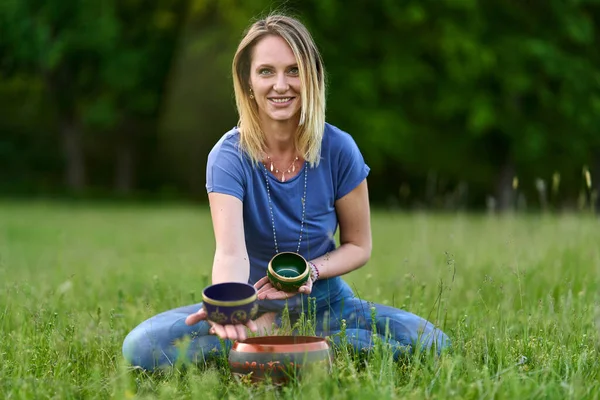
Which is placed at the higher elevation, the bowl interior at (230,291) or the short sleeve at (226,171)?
the short sleeve at (226,171)

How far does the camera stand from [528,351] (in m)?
3.44

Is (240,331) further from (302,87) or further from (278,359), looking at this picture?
(302,87)

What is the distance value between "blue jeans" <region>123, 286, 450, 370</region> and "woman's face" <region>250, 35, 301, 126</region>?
84 cm

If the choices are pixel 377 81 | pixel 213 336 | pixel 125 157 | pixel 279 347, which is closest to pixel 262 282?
pixel 213 336

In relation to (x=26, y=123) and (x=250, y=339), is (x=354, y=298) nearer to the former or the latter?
(x=250, y=339)

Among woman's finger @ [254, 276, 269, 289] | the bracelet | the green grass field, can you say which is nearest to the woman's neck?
the bracelet

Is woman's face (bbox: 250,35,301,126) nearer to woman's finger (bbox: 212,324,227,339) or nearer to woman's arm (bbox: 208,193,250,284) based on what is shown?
woman's arm (bbox: 208,193,250,284)

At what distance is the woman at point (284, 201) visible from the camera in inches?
137

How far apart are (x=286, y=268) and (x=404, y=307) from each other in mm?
964

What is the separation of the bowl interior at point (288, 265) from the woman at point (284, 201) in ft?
0.23

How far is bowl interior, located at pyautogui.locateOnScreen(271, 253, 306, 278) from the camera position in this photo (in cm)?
335

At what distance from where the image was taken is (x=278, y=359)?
295 cm

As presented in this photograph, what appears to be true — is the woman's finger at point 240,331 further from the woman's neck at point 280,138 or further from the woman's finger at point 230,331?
the woman's neck at point 280,138

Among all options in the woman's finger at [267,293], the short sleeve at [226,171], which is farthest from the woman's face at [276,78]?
the woman's finger at [267,293]
